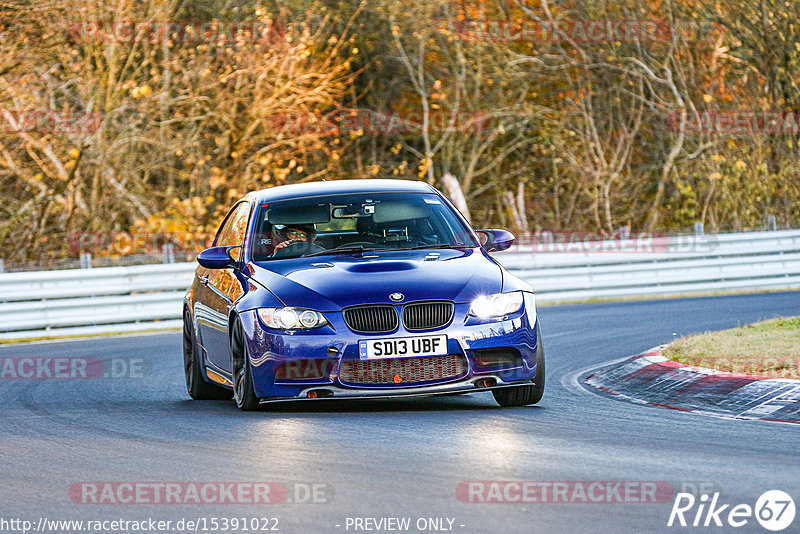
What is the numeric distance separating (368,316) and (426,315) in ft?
1.24

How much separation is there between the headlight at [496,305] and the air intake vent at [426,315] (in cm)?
17

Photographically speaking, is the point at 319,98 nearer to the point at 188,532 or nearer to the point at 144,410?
the point at 144,410

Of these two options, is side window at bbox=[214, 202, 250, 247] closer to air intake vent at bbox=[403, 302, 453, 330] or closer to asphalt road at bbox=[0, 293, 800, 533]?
asphalt road at bbox=[0, 293, 800, 533]

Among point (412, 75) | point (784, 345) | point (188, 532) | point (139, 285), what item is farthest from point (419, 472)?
point (412, 75)

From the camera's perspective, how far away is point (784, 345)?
12070mm

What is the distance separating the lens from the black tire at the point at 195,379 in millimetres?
11406

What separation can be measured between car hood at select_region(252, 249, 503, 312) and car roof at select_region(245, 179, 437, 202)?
0.95 m

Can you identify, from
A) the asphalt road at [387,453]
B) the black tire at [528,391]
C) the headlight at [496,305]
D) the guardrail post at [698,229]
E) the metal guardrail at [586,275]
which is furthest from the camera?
the guardrail post at [698,229]

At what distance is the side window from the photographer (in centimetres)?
1120
